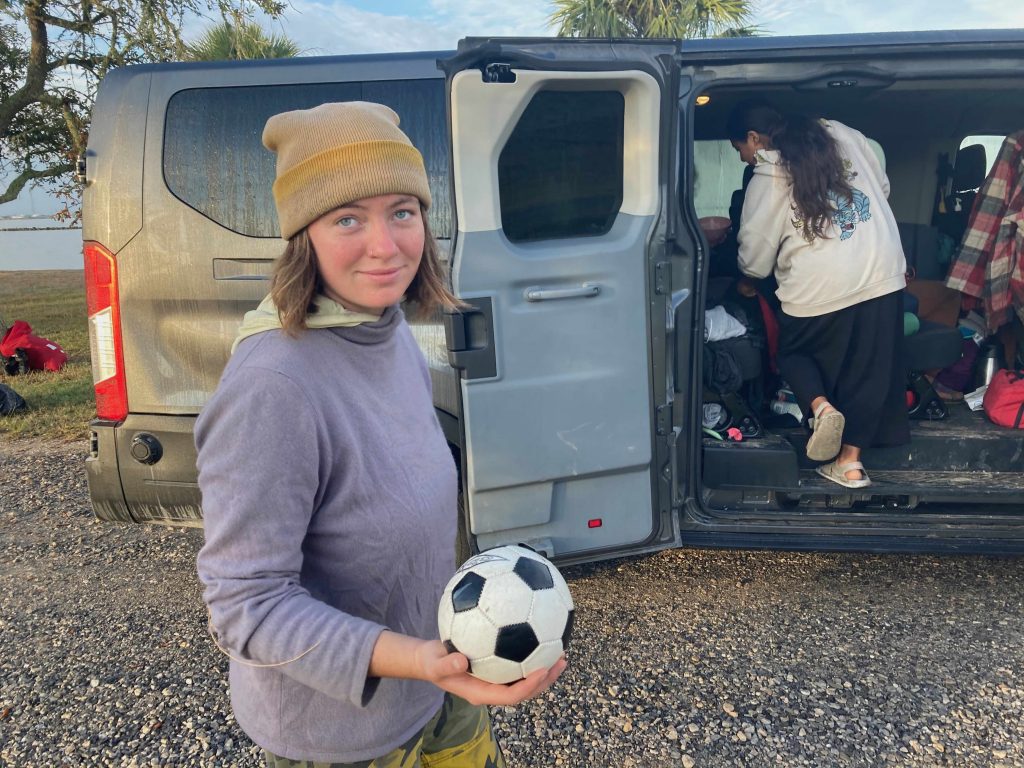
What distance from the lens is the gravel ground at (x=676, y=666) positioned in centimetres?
226

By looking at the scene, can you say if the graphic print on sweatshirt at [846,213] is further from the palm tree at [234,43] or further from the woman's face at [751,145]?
the palm tree at [234,43]

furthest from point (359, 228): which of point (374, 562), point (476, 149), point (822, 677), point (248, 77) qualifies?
point (822, 677)

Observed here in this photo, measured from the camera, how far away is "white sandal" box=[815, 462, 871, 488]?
3.08m

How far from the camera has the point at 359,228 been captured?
1.12 m

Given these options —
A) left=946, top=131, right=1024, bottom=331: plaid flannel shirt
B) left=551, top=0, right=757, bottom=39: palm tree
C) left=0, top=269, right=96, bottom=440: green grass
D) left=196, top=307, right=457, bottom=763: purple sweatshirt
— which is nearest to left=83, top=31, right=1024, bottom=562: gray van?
left=946, top=131, right=1024, bottom=331: plaid flannel shirt

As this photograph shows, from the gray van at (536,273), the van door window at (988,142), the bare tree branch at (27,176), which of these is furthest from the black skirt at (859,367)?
the bare tree branch at (27,176)

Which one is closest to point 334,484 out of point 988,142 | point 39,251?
point 988,142

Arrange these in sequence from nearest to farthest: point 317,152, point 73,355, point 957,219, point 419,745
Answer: point 317,152
point 419,745
point 957,219
point 73,355

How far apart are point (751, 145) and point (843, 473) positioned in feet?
5.00

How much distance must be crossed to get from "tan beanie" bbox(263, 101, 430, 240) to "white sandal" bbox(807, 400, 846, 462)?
2521 millimetres

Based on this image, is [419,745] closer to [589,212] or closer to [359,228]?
[359,228]

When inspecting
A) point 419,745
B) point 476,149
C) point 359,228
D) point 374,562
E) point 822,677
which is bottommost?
point 822,677

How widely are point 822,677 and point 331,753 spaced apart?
1.98 metres

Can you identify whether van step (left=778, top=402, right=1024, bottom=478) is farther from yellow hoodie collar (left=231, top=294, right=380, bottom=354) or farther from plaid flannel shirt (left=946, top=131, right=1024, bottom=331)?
yellow hoodie collar (left=231, top=294, right=380, bottom=354)
